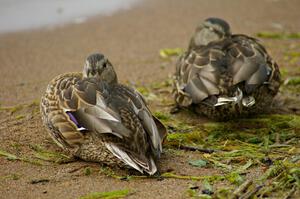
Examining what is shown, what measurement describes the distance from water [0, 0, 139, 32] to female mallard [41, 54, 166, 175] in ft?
18.2

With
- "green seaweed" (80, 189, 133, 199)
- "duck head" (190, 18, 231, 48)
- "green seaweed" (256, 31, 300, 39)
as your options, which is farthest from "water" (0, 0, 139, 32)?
"green seaweed" (80, 189, 133, 199)

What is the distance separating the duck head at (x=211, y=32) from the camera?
918 centimetres

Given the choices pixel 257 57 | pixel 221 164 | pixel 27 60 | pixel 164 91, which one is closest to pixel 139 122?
pixel 221 164

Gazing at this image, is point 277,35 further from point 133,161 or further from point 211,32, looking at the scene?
point 133,161

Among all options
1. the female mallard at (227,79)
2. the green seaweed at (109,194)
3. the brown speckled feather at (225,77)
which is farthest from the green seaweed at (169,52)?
the green seaweed at (109,194)

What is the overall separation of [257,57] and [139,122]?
215 centimetres

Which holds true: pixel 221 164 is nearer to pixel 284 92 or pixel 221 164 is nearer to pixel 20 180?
pixel 20 180

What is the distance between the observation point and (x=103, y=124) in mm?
5945

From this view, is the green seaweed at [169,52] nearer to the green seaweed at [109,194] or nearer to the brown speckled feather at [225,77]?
the brown speckled feather at [225,77]

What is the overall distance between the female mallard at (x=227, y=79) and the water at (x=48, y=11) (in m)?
4.63

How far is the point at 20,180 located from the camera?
587 cm

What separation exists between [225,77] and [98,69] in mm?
1449

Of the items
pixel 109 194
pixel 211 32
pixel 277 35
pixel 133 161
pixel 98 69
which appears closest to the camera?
pixel 109 194

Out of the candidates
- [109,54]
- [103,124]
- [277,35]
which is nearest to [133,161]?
[103,124]
